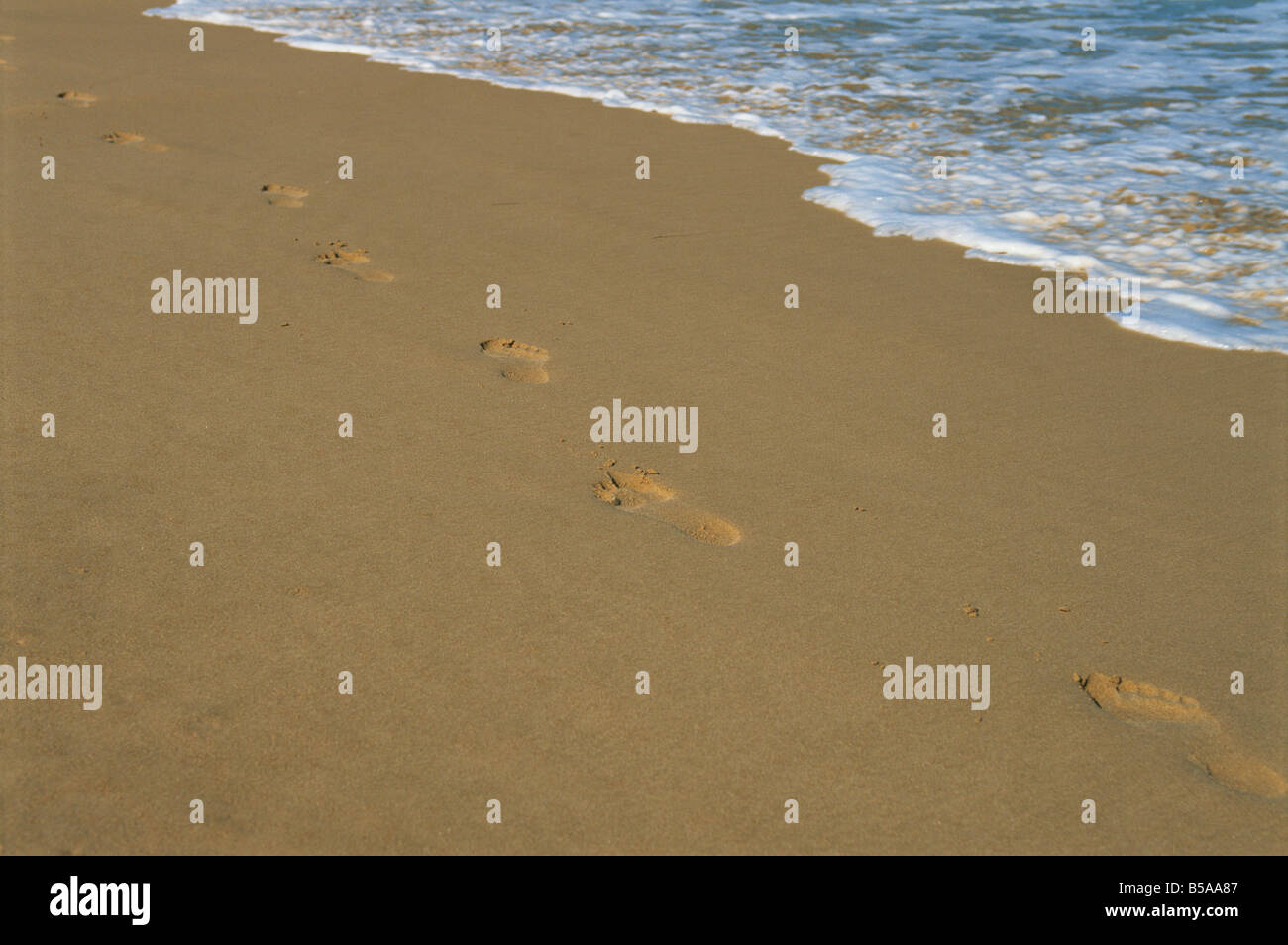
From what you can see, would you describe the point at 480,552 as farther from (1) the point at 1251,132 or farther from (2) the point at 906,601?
(1) the point at 1251,132

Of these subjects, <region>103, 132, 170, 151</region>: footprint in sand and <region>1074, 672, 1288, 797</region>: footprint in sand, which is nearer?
<region>1074, 672, 1288, 797</region>: footprint in sand

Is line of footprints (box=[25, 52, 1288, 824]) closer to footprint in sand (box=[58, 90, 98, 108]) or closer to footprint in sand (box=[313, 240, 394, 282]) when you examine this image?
footprint in sand (box=[313, 240, 394, 282])

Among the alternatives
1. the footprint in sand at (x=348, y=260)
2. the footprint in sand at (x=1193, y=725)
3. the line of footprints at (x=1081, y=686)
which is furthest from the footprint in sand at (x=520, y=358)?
the footprint in sand at (x=1193, y=725)

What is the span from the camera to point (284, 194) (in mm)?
5383

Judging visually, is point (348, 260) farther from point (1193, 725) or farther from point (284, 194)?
point (1193, 725)

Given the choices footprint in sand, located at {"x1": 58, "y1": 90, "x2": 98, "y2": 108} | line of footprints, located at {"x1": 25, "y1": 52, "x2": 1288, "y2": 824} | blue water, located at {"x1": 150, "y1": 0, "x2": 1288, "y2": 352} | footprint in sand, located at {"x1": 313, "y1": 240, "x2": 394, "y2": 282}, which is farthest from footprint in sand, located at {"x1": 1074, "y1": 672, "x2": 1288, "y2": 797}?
footprint in sand, located at {"x1": 58, "y1": 90, "x2": 98, "y2": 108}

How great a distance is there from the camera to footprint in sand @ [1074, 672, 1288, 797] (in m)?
2.28

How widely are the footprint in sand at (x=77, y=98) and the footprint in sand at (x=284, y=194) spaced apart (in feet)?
7.18

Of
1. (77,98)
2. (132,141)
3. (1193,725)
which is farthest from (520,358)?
(77,98)

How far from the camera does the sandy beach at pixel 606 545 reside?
217cm

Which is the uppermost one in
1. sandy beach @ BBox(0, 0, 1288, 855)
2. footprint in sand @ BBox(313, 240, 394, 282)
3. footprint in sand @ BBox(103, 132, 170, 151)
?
footprint in sand @ BBox(103, 132, 170, 151)

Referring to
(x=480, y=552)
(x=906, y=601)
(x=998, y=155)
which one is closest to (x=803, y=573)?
(x=906, y=601)

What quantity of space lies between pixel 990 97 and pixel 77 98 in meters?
6.37

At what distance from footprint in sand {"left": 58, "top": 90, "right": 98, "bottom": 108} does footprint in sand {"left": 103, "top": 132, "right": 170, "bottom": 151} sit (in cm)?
78
